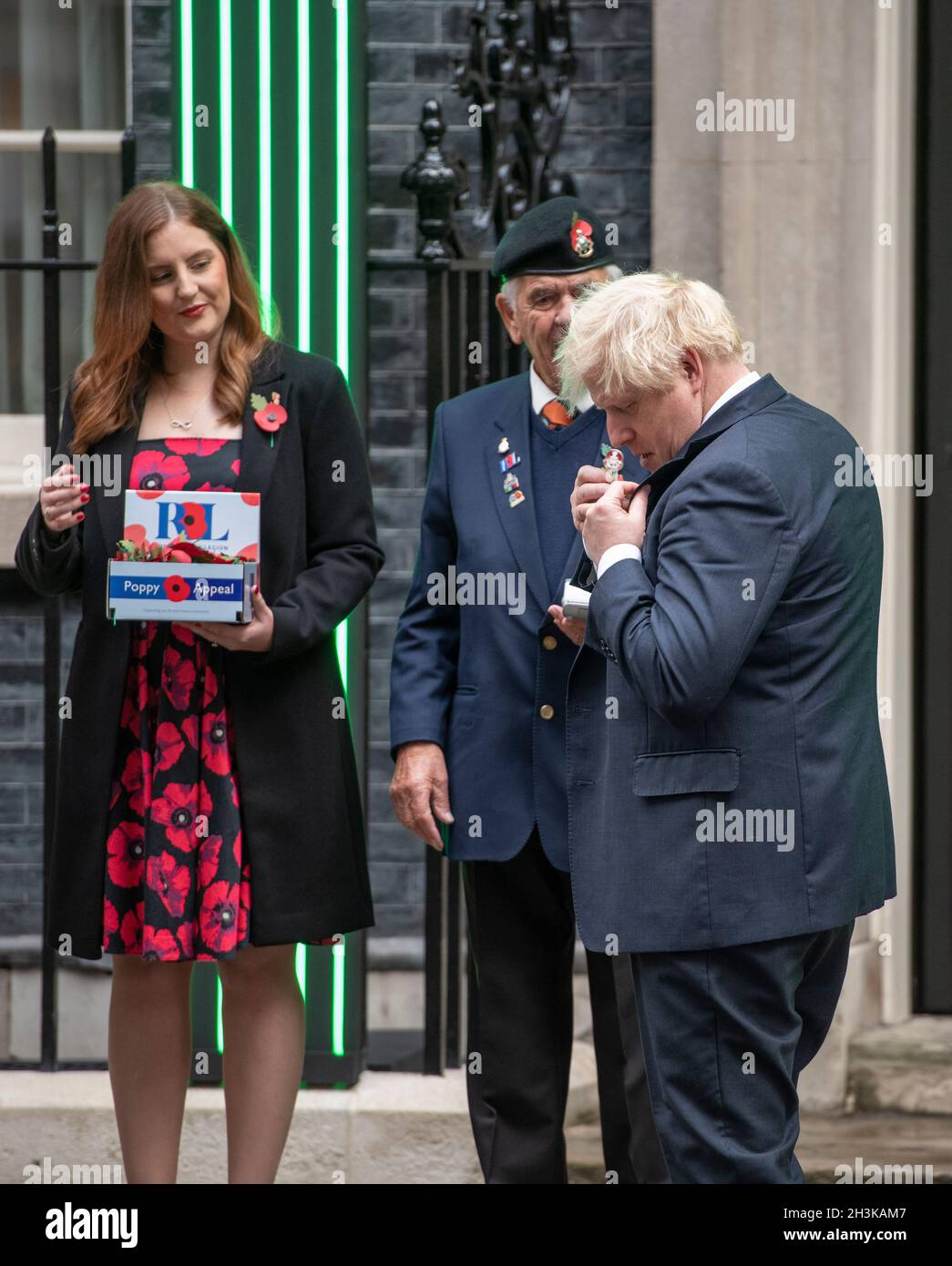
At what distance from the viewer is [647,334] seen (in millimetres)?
2629

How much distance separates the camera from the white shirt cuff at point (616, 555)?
268 centimetres

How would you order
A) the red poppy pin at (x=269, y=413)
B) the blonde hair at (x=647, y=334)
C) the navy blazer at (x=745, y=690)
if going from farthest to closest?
the red poppy pin at (x=269, y=413) → the blonde hair at (x=647, y=334) → the navy blazer at (x=745, y=690)

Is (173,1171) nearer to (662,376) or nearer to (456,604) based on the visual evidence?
(456,604)

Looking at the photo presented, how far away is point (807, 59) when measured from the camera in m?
4.59

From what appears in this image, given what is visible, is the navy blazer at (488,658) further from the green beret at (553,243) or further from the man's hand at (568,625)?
the green beret at (553,243)

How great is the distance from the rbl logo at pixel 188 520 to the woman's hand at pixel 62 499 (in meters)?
0.26

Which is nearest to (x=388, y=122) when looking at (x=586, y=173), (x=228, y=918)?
(x=586, y=173)

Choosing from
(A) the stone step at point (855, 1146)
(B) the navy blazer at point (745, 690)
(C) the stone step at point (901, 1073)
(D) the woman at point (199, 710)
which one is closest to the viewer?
(B) the navy blazer at point (745, 690)

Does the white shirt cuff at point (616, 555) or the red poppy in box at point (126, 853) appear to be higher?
the white shirt cuff at point (616, 555)

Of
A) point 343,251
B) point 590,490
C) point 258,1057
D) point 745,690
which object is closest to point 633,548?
point 590,490

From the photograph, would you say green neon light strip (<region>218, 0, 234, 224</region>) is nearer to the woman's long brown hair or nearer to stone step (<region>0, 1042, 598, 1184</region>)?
the woman's long brown hair

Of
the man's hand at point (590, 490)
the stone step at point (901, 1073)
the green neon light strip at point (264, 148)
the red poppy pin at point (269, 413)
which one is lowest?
the stone step at point (901, 1073)

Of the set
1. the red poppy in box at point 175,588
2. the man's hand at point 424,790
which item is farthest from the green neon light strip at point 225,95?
the man's hand at point 424,790

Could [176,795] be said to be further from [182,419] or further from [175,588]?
[182,419]
